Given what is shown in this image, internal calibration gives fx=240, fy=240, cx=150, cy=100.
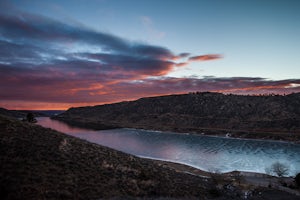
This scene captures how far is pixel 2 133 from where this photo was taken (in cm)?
2069

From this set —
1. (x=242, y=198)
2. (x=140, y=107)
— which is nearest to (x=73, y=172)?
(x=242, y=198)

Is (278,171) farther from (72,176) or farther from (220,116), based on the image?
(220,116)

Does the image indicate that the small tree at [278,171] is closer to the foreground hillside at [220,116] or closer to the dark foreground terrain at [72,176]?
the dark foreground terrain at [72,176]

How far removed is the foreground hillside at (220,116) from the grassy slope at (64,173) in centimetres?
7740

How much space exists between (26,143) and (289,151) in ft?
206

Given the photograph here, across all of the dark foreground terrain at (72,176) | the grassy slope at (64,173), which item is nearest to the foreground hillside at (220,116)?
the dark foreground terrain at (72,176)

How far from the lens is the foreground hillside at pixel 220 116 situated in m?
102

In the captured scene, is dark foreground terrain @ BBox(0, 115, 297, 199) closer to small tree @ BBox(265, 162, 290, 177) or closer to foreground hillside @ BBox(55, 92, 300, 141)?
small tree @ BBox(265, 162, 290, 177)

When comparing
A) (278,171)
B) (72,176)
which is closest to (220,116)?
(278,171)

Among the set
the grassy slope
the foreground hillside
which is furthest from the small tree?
the foreground hillside

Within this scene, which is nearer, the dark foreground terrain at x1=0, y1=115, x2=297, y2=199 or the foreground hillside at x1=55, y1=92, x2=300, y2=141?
the dark foreground terrain at x1=0, y1=115, x2=297, y2=199

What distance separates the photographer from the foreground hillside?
10250cm

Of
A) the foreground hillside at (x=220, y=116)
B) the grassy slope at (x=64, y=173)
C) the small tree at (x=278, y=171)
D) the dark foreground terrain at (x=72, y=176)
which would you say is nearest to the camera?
the grassy slope at (x=64, y=173)

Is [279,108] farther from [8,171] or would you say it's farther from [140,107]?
[8,171]
